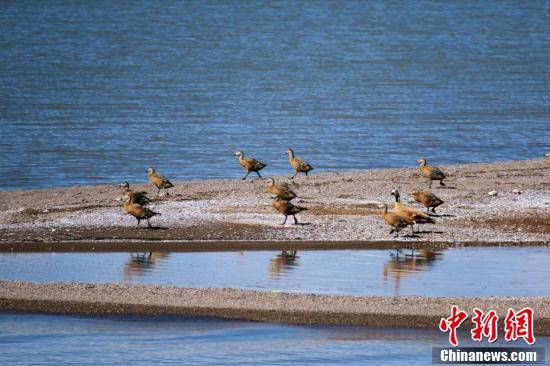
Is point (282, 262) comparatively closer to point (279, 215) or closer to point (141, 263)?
point (141, 263)

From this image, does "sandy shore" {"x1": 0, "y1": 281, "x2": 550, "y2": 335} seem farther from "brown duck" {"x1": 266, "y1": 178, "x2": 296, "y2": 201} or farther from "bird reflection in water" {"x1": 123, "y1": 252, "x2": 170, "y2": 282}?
"brown duck" {"x1": 266, "y1": 178, "x2": 296, "y2": 201}

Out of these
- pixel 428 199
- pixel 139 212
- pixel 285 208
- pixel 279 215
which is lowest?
Result: pixel 139 212

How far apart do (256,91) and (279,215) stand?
29004mm

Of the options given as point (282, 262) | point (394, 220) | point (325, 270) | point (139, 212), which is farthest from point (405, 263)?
point (139, 212)

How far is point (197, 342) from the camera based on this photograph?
15.8 metres

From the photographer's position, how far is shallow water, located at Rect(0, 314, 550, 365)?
15.1 meters

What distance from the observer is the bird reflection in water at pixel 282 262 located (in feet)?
62.8

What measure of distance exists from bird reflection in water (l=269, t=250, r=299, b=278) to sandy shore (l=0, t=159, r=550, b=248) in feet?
2.95

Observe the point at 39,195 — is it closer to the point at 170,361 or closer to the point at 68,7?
the point at 170,361

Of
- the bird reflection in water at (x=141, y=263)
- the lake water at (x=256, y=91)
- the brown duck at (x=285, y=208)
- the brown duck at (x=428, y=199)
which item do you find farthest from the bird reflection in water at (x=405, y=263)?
the lake water at (x=256, y=91)

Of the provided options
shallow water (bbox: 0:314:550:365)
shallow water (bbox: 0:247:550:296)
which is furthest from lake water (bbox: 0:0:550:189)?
shallow water (bbox: 0:314:550:365)

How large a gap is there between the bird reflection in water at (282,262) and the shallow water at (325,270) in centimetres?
2

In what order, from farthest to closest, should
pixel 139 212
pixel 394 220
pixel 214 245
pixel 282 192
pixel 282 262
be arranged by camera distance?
pixel 282 192
pixel 139 212
pixel 394 220
pixel 214 245
pixel 282 262

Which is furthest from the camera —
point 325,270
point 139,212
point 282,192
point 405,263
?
point 282,192
